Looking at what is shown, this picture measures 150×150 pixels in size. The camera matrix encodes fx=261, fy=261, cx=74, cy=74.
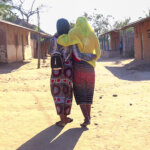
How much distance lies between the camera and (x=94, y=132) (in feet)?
11.5

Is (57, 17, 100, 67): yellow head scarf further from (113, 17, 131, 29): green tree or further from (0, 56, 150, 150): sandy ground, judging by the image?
(113, 17, 131, 29): green tree

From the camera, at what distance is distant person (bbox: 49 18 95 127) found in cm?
355

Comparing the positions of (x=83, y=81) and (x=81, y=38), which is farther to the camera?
(x=83, y=81)

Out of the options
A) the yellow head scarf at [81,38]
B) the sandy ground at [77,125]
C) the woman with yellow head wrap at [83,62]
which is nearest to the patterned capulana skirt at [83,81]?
Result: the woman with yellow head wrap at [83,62]

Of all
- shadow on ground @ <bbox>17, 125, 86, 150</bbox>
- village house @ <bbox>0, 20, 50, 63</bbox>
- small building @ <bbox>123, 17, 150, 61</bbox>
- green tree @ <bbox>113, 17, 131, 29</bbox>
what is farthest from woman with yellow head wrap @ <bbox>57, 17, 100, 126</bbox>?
green tree @ <bbox>113, 17, 131, 29</bbox>

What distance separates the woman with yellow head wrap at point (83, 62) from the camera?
3.48 m

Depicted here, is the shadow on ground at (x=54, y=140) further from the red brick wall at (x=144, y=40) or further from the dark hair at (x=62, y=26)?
the red brick wall at (x=144, y=40)

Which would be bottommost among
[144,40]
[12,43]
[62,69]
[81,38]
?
[62,69]

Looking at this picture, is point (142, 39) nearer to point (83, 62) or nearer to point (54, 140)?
point (83, 62)

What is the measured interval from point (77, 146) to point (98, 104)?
93.4 inches

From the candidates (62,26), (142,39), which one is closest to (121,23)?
(142,39)

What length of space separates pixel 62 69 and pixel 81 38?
0.50 meters

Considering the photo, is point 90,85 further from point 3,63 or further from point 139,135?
point 3,63

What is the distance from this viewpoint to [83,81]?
3.66m
